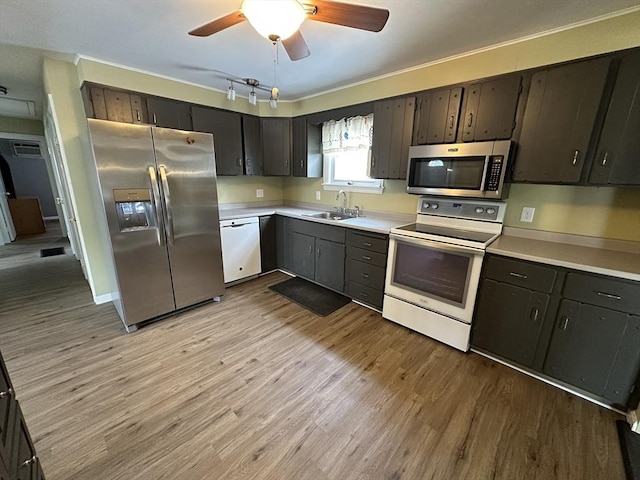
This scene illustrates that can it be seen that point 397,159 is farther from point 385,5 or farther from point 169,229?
point 169,229

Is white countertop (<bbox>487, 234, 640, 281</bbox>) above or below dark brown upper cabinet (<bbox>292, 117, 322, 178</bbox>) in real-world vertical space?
below

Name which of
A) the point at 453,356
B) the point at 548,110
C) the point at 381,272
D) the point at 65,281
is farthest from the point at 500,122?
the point at 65,281

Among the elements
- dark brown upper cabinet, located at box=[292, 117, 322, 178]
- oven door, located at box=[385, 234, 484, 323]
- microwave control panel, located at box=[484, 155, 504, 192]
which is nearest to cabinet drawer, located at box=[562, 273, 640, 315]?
oven door, located at box=[385, 234, 484, 323]

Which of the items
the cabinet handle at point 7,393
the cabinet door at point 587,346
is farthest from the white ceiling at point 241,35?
the cabinet handle at point 7,393

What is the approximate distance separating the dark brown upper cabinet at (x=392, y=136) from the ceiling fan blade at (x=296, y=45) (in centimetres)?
128

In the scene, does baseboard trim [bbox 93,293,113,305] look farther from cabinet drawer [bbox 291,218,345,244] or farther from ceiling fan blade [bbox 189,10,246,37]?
ceiling fan blade [bbox 189,10,246,37]

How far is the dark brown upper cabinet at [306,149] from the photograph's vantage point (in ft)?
11.7

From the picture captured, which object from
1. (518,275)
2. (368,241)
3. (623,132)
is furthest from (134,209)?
(623,132)

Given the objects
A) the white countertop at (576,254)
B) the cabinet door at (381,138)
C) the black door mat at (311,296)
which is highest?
the cabinet door at (381,138)

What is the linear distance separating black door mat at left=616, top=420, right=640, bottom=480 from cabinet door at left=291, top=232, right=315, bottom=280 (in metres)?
2.73

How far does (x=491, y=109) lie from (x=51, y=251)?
283 inches

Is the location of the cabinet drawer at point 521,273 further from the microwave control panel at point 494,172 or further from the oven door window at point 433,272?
the microwave control panel at point 494,172

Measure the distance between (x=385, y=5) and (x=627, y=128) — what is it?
68.5 inches

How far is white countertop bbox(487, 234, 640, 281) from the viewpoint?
1582 mm
